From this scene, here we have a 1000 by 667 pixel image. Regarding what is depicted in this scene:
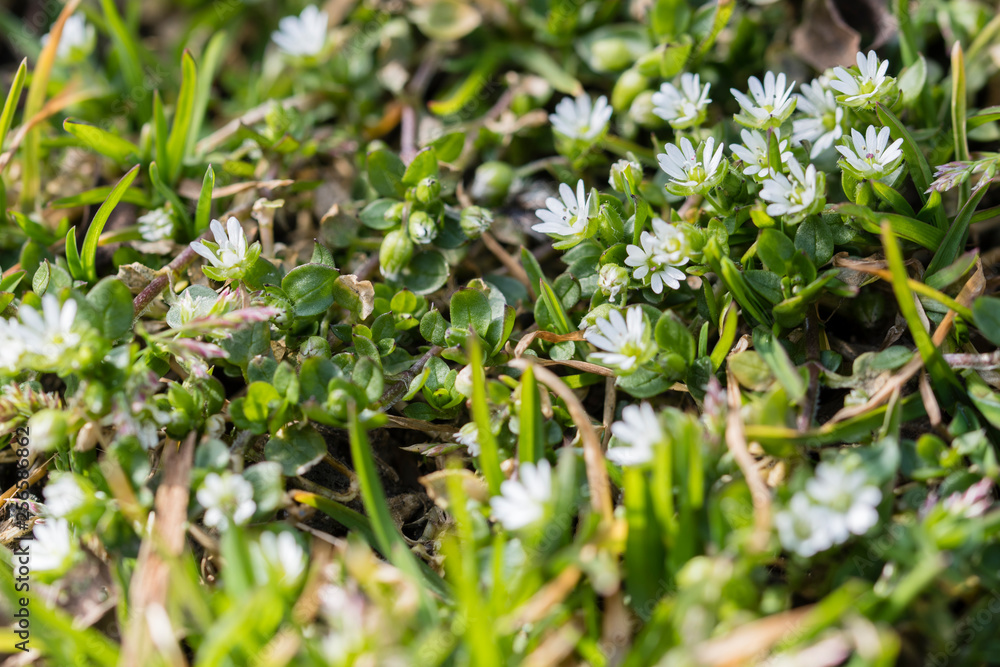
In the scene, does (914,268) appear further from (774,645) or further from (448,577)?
(448,577)

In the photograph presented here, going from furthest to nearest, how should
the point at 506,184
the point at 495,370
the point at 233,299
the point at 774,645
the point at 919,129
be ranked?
the point at 506,184
the point at 919,129
the point at 495,370
the point at 233,299
the point at 774,645

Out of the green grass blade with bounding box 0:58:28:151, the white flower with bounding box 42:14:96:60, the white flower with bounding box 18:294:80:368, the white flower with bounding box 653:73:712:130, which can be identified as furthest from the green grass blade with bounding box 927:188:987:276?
the white flower with bounding box 42:14:96:60

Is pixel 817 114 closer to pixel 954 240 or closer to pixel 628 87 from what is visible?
pixel 954 240

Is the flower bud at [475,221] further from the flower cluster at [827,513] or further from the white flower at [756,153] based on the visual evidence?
the flower cluster at [827,513]

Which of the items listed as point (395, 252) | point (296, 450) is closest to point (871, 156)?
point (395, 252)

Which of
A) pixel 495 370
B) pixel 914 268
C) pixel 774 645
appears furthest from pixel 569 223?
pixel 774 645

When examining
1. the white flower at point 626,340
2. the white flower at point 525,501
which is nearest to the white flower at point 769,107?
the white flower at point 626,340
